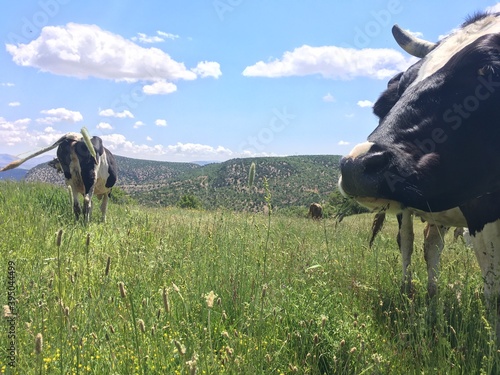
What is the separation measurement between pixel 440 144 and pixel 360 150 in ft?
2.14

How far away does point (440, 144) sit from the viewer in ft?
9.64

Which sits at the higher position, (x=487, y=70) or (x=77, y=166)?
(x=487, y=70)

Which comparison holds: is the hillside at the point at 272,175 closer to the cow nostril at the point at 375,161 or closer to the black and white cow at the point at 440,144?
the black and white cow at the point at 440,144

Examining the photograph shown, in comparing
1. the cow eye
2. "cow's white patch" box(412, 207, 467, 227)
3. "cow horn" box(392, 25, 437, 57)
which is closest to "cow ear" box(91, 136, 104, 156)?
"cow horn" box(392, 25, 437, 57)

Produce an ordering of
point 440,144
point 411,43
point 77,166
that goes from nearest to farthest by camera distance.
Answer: point 440,144
point 411,43
point 77,166

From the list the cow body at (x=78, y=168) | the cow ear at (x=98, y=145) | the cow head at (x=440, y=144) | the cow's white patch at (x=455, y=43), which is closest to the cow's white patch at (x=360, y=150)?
the cow head at (x=440, y=144)

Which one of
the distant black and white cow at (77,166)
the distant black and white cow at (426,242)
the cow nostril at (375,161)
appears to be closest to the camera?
the cow nostril at (375,161)

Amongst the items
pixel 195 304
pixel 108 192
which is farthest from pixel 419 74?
pixel 108 192

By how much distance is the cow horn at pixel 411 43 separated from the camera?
4512mm

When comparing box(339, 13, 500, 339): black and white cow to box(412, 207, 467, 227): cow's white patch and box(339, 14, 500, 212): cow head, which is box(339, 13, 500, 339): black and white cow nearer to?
box(339, 14, 500, 212): cow head
